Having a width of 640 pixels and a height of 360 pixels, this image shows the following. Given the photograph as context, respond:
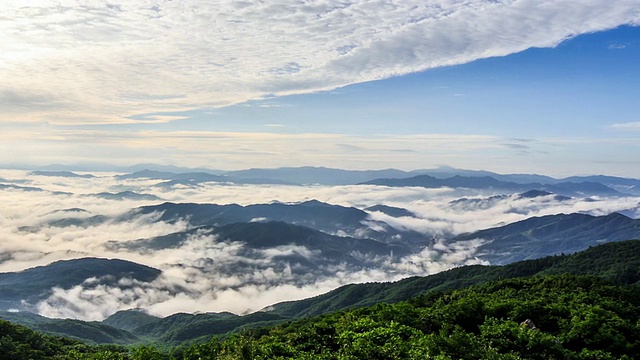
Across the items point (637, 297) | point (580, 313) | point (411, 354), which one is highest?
point (411, 354)

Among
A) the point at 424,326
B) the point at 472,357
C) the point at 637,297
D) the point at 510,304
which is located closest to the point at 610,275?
the point at 637,297

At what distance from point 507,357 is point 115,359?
37648mm

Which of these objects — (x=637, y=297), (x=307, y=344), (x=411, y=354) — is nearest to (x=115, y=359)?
(x=307, y=344)

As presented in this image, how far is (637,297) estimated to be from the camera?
69688mm

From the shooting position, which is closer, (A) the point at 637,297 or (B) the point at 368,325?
(B) the point at 368,325

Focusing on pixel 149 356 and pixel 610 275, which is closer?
pixel 149 356

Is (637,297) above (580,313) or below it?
below

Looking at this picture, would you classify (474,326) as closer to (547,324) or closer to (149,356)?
(547,324)

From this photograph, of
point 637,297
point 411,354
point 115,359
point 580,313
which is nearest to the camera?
point 411,354

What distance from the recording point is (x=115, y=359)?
146 ft

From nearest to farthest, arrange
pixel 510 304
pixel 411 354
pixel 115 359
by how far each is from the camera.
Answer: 1. pixel 411 354
2. pixel 115 359
3. pixel 510 304

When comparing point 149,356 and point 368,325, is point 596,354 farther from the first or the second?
point 149,356

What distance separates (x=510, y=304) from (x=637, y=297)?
3256 cm

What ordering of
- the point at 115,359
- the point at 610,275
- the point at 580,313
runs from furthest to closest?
the point at 610,275
the point at 580,313
the point at 115,359
